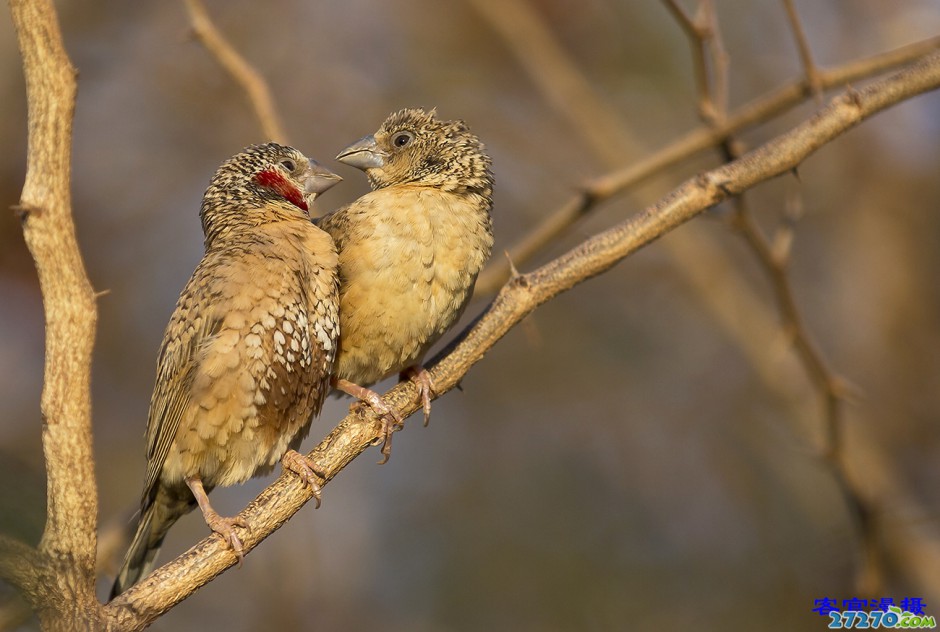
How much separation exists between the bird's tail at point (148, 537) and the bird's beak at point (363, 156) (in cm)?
178

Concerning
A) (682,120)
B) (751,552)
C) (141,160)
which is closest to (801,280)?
(682,120)

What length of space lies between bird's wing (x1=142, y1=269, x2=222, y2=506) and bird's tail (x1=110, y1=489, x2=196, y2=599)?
0.25 ft

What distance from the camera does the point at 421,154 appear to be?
4902mm

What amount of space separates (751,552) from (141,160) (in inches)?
240

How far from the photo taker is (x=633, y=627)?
8383 millimetres

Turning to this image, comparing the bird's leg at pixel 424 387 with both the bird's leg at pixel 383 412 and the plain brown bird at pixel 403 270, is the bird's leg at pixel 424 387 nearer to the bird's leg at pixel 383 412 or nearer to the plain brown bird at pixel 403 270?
the plain brown bird at pixel 403 270

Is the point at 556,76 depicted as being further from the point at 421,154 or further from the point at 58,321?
the point at 58,321

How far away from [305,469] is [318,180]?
1.73 metres

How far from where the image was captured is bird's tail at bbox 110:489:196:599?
13.9 ft

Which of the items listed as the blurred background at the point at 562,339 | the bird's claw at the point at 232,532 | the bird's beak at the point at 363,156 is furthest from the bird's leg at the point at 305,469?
the blurred background at the point at 562,339

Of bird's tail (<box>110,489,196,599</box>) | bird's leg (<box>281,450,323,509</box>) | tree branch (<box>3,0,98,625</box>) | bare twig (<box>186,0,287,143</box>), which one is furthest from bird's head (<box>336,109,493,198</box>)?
tree branch (<box>3,0,98,625</box>)

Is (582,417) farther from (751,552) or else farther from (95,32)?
(95,32)

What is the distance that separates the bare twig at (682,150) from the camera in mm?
4996

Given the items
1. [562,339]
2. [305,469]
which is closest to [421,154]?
[305,469]
